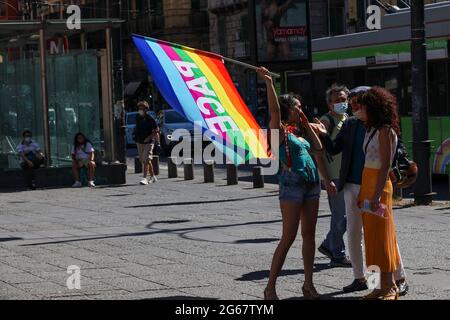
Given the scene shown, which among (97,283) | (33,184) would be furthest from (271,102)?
(33,184)

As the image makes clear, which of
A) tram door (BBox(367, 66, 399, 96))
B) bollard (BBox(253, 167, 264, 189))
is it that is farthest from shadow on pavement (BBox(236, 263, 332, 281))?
tram door (BBox(367, 66, 399, 96))

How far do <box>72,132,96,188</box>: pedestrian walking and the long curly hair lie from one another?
15.6 m

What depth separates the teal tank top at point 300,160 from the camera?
924 cm

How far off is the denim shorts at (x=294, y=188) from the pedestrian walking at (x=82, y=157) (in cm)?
1534

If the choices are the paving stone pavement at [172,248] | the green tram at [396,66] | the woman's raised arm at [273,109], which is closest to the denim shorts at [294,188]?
the woman's raised arm at [273,109]

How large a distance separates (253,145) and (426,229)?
4077 mm

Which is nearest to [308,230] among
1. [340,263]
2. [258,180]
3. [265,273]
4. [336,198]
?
[265,273]

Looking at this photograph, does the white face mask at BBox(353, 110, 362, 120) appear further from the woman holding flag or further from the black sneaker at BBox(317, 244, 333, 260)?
the black sneaker at BBox(317, 244, 333, 260)

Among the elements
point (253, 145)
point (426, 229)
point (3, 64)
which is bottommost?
point (426, 229)

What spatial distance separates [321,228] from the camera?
47.8 ft

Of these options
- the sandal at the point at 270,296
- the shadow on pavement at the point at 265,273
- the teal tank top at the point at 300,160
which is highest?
the teal tank top at the point at 300,160

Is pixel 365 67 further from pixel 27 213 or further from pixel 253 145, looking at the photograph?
pixel 253 145

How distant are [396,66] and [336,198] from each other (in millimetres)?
12450

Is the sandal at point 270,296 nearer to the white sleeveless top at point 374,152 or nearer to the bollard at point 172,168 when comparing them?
the white sleeveless top at point 374,152
